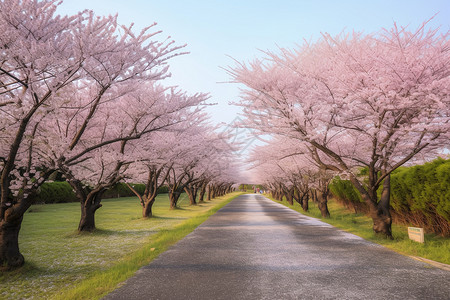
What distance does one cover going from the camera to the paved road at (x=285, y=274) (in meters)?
4.45

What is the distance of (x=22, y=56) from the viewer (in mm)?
4949

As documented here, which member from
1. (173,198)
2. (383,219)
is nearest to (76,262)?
(383,219)

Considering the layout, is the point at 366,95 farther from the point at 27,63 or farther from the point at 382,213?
the point at 27,63

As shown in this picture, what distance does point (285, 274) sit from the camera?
17.9 feet

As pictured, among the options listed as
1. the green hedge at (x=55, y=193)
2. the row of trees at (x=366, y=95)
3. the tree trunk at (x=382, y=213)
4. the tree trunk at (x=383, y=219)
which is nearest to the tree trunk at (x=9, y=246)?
the row of trees at (x=366, y=95)

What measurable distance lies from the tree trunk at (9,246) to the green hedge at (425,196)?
11204 millimetres

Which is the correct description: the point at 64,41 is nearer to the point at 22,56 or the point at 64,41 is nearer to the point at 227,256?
the point at 22,56

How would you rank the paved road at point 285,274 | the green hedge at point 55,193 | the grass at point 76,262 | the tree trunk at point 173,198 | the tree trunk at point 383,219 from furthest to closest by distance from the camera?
the green hedge at point 55,193, the tree trunk at point 173,198, the tree trunk at point 383,219, the grass at point 76,262, the paved road at point 285,274

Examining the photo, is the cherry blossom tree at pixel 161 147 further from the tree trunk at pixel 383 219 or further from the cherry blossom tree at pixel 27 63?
the tree trunk at pixel 383 219

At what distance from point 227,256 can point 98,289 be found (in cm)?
316

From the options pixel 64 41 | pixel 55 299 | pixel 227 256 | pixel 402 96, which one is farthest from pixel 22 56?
pixel 402 96

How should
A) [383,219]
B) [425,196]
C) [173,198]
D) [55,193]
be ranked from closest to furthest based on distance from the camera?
[383,219]
[425,196]
[173,198]
[55,193]

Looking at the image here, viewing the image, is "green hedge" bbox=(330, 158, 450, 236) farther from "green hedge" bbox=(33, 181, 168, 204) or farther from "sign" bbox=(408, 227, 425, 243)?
"green hedge" bbox=(33, 181, 168, 204)

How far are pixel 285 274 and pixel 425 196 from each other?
23.4 feet
